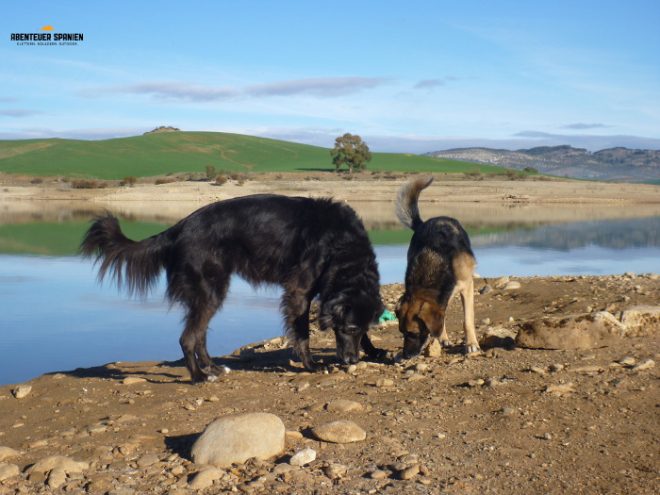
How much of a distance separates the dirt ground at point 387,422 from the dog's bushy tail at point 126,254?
101 centimetres

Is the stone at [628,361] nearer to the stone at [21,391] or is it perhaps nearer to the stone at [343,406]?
the stone at [343,406]

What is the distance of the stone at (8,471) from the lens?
4.84 m

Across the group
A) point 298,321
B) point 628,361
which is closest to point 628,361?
point 628,361

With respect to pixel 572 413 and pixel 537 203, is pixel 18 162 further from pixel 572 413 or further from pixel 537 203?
pixel 572 413

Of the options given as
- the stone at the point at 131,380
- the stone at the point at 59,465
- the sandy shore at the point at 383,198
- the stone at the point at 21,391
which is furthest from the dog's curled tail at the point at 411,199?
the sandy shore at the point at 383,198

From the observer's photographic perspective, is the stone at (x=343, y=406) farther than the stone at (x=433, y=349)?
No

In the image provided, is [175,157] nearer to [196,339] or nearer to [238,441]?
[196,339]

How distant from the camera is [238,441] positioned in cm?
485

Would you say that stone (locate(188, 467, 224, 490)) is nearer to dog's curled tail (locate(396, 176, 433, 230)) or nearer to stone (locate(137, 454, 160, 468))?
stone (locate(137, 454, 160, 468))

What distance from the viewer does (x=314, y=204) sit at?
8008 mm

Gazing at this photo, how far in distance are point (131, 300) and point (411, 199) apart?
7423mm

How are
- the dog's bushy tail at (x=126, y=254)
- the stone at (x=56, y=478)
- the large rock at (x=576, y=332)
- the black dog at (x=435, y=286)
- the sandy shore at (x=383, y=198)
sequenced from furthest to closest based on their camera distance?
the sandy shore at (x=383, y=198), the dog's bushy tail at (x=126, y=254), the black dog at (x=435, y=286), the large rock at (x=576, y=332), the stone at (x=56, y=478)

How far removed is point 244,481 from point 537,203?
45.6m

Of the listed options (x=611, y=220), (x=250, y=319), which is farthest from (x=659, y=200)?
(x=250, y=319)
